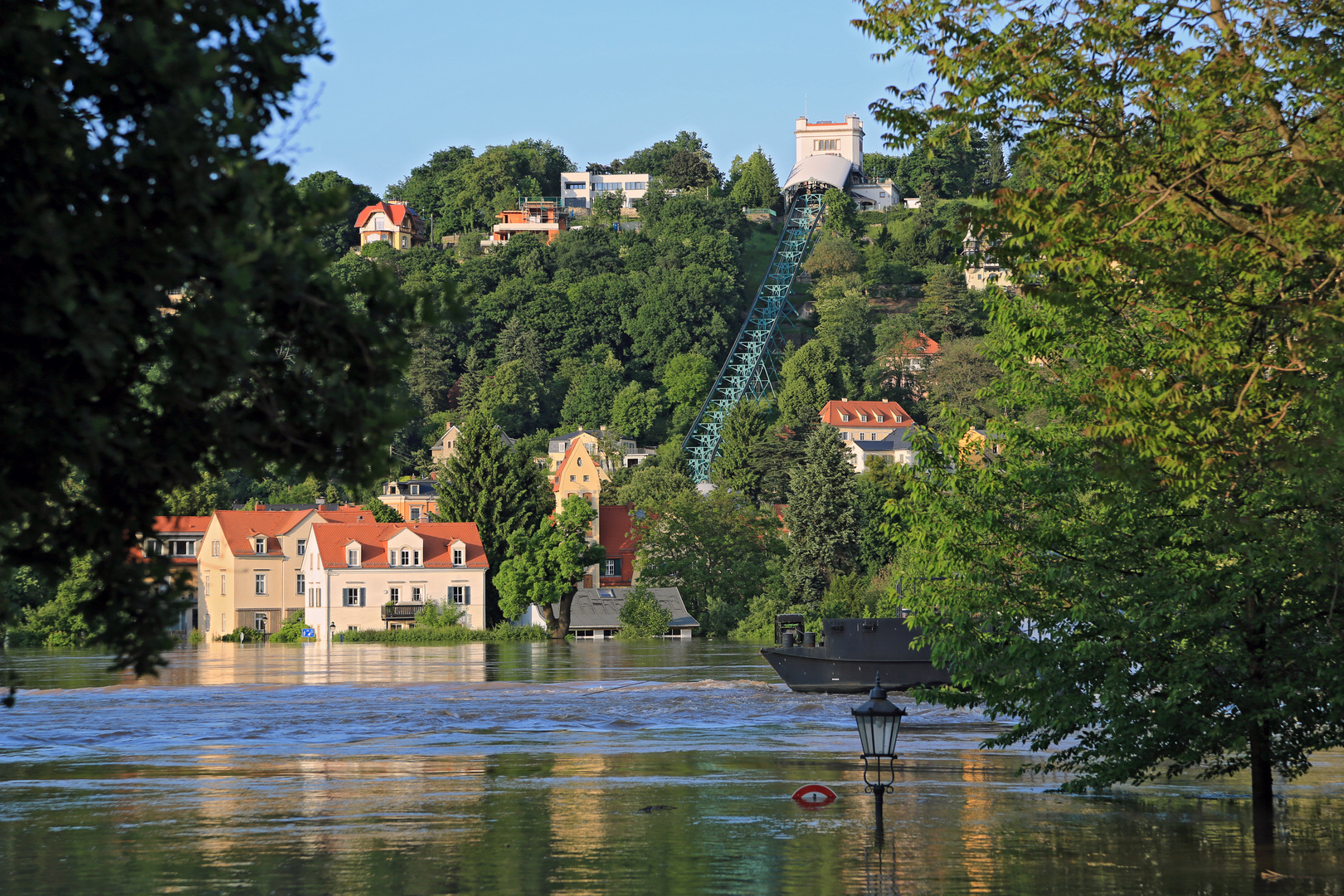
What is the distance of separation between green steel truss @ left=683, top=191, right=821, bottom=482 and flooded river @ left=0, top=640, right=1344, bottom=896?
104059 millimetres

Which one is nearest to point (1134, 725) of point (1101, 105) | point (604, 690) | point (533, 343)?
point (1101, 105)

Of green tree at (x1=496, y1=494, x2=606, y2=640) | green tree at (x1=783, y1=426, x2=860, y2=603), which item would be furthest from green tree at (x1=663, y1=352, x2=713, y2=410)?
green tree at (x1=496, y1=494, x2=606, y2=640)

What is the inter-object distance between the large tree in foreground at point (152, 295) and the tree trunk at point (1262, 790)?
11062 millimetres

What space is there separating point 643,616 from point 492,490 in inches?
517

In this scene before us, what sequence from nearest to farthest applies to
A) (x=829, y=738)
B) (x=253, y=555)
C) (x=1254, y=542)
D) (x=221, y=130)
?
(x=221, y=130) → (x=1254, y=542) → (x=829, y=738) → (x=253, y=555)

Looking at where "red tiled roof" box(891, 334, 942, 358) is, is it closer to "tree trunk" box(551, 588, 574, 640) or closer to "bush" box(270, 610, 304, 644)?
"tree trunk" box(551, 588, 574, 640)

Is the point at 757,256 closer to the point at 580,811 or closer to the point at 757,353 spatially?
the point at 757,353

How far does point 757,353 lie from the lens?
157m

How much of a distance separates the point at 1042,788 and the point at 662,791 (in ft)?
17.5

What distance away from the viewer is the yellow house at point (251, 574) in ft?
291

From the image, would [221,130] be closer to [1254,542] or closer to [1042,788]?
[1254,542]

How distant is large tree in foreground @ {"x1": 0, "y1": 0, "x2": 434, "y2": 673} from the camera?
592cm

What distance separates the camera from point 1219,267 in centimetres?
1173

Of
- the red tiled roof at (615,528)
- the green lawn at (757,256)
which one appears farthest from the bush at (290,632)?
the green lawn at (757,256)
